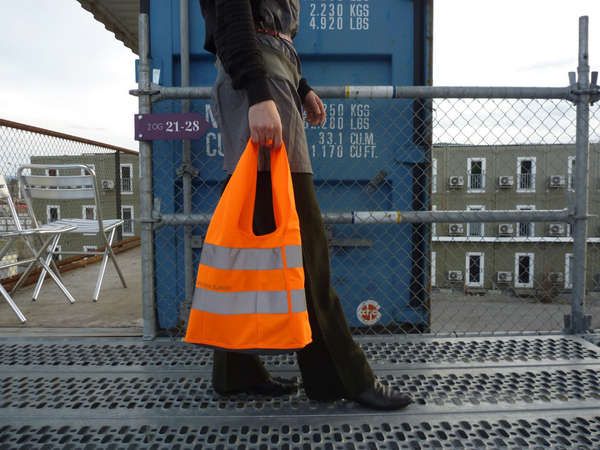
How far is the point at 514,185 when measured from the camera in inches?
842

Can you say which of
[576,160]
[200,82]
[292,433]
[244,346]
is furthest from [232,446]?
[576,160]

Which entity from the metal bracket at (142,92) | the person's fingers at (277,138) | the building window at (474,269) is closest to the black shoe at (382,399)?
the person's fingers at (277,138)

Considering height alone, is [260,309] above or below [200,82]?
below

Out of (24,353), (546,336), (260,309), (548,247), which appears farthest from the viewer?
(548,247)

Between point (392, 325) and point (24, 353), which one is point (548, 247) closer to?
point (392, 325)

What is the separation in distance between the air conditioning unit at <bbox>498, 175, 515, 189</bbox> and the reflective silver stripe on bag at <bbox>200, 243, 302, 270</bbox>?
22060mm

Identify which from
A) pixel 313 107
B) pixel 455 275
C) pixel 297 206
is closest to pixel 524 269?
pixel 455 275

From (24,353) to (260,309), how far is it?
63.8 inches

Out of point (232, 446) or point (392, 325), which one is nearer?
point (232, 446)

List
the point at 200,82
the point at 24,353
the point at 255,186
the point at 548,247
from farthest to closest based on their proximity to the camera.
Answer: the point at 548,247 → the point at 200,82 → the point at 24,353 → the point at 255,186

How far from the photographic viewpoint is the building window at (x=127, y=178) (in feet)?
23.9

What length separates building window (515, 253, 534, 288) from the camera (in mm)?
23142

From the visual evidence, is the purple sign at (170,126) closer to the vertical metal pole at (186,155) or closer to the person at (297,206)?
the vertical metal pole at (186,155)

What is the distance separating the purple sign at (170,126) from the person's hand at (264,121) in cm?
99
